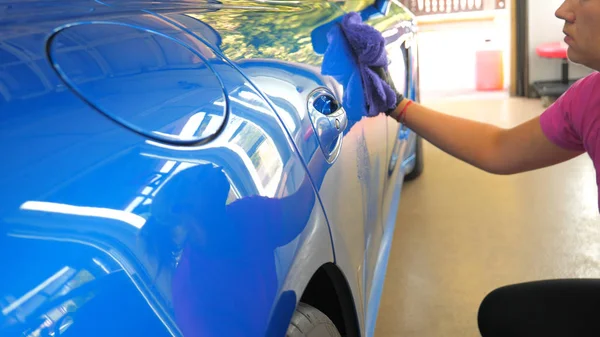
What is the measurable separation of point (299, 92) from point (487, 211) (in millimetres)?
2109

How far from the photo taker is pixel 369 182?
130 cm

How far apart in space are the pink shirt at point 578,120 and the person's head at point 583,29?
4.5 inches

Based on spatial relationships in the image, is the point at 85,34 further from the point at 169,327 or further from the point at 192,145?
the point at 169,327

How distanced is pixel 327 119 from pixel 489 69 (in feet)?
18.0

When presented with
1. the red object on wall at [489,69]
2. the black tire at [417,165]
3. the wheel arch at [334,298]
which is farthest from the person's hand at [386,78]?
the red object on wall at [489,69]

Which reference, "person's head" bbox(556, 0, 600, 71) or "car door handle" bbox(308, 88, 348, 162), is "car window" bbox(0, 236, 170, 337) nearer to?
"car door handle" bbox(308, 88, 348, 162)

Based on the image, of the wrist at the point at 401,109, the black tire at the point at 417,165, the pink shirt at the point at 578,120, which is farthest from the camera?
the black tire at the point at 417,165

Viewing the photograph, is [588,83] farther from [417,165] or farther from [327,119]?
[417,165]

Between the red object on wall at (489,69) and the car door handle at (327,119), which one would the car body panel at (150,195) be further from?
the red object on wall at (489,69)

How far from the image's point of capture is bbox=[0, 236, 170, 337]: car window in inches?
16.4

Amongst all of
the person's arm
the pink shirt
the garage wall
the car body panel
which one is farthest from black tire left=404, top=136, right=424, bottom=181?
the garage wall

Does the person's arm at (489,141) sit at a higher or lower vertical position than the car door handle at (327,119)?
lower

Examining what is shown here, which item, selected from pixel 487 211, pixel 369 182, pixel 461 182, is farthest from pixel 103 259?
pixel 461 182

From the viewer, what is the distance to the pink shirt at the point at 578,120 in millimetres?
1213
